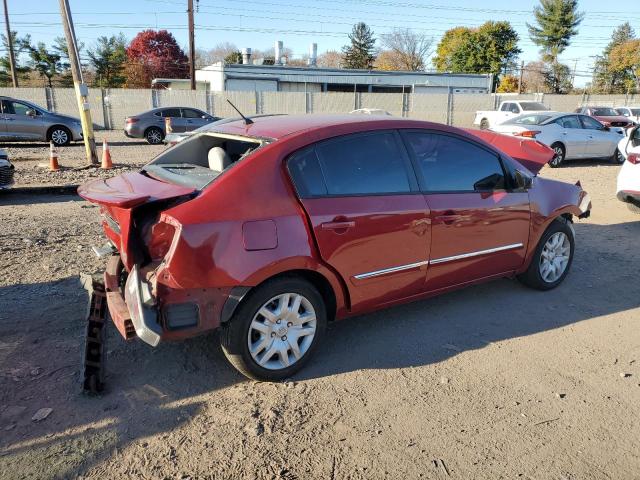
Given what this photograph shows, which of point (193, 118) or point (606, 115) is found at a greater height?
point (606, 115)

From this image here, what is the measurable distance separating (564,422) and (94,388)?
2.81 metres

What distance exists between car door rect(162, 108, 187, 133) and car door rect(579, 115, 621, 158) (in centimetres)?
1421

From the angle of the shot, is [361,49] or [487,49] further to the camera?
[361,49]

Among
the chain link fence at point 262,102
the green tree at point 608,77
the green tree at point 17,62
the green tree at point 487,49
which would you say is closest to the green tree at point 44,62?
the green tree at point 17,62

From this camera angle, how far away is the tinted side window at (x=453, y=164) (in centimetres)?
391

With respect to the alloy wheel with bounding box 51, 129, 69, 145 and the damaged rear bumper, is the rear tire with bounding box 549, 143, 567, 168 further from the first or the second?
the alloy wheel with bounding box 51, 129, 69, 145

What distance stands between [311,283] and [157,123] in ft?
61.2

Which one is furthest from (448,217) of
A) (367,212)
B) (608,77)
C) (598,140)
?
(608,77)

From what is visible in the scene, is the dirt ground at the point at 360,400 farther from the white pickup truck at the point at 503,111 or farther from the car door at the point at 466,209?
the white pickup truck at the point at 503,111

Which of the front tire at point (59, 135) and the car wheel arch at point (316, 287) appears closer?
the car wheel arch at point (316, 287)

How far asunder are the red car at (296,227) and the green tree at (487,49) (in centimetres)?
6477

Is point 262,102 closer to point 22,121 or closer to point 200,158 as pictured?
point 22,121

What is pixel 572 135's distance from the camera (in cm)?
1427

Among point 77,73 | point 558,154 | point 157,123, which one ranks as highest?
point 77,73
